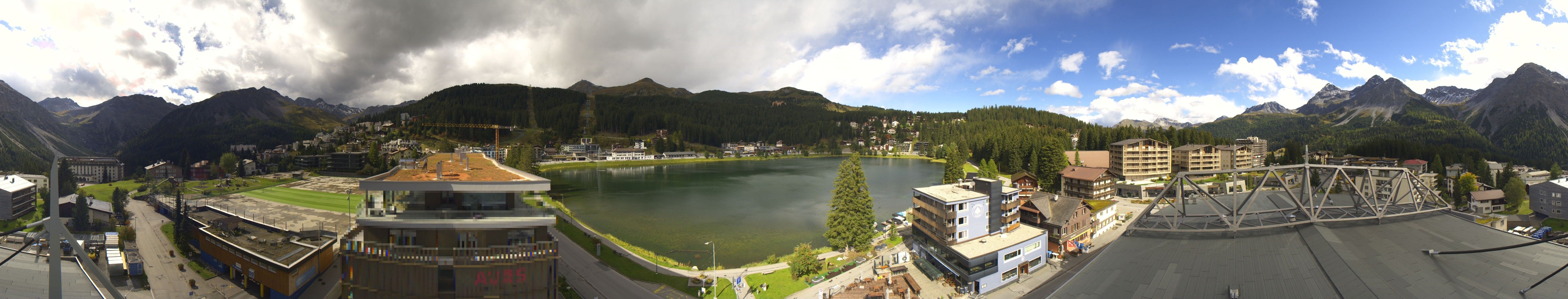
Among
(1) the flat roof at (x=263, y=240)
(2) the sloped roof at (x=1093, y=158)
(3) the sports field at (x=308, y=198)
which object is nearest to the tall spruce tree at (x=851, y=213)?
(3) the sports field at (x=308, y=198)

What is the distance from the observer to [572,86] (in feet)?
412

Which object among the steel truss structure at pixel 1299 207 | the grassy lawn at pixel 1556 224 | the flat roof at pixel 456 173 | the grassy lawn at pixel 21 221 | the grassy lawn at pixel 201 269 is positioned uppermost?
the flat roof at pixel 456 173

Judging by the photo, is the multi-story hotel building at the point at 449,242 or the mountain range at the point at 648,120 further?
the mountain range at the point at 648,120

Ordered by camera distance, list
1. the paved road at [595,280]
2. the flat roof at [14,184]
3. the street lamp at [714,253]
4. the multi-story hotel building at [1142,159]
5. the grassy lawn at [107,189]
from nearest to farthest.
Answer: the flat roof at [14,184]
the grassy lawn at [107,189]
the paved road at [595,280]
the street lamp at [714,253]
the multi-story hotel building at [1142,159]

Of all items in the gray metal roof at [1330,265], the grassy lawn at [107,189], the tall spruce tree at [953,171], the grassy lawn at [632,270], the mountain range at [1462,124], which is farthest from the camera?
the tall spruce tree at [953,171]

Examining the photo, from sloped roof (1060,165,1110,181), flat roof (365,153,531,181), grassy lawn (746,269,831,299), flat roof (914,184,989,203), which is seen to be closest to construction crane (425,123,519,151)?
grassy lawn (746,269,831,299)

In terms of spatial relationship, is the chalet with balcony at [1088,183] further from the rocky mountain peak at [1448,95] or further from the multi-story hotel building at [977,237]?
the rocky mountain peak at [1448,95]

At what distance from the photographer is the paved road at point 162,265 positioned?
17.7ft

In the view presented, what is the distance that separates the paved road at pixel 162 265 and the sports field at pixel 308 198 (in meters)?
0.97

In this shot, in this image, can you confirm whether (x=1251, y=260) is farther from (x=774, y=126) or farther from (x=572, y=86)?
(x=572, y=86)

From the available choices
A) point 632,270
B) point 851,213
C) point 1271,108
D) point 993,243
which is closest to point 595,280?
point 632,270

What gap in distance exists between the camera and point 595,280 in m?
7.49

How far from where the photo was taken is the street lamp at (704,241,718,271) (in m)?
9.65

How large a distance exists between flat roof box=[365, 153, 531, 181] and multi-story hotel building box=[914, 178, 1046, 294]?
26.0 feet
